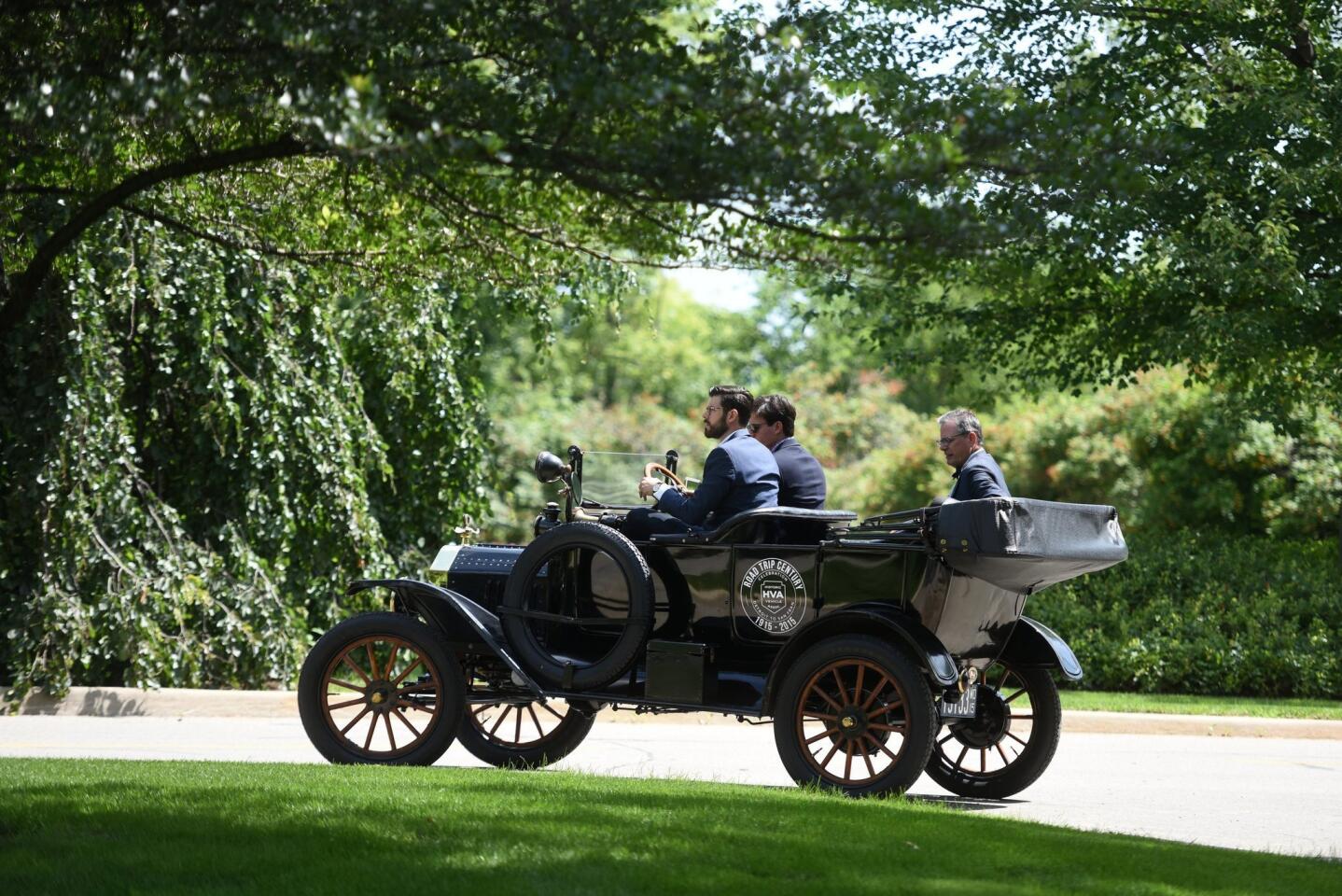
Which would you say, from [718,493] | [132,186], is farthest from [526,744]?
[132,186]

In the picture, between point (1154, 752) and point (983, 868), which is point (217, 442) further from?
point (983, 868)

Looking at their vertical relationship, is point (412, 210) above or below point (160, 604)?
above

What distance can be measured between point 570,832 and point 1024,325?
40.1 ft

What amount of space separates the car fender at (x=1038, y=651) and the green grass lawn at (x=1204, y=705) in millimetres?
5336

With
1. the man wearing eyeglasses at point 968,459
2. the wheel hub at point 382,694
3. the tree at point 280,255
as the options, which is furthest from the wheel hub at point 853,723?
the wheel hub at point 382,694

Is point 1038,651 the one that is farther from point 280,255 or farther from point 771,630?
point 280,255

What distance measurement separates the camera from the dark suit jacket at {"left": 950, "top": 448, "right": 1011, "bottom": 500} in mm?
8352

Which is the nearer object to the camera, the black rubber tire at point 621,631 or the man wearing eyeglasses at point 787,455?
the black rubber tire at point 621,631

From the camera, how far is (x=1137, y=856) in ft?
20.0

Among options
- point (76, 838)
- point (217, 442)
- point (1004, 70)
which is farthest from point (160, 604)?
point (1004, 70)

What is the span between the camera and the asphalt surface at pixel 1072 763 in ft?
26.5

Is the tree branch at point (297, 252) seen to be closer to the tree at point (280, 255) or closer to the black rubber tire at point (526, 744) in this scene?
the tree at point (280, 255)

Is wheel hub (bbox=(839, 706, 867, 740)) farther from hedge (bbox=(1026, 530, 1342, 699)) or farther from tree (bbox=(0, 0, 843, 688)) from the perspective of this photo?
hedge (bbox=(1026, 530, 1342, 699))

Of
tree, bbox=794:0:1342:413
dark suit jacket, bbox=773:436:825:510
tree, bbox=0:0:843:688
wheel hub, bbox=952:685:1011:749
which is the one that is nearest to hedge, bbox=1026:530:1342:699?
tree, bbox=794:0:1342:413
